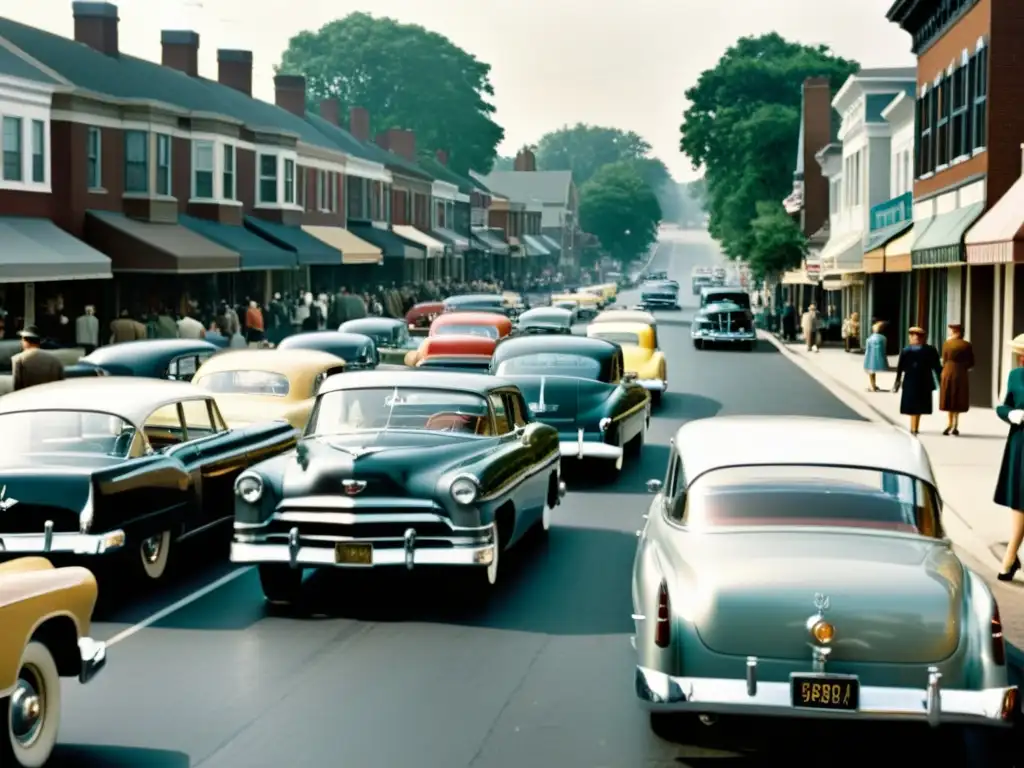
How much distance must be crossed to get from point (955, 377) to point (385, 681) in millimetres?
17506

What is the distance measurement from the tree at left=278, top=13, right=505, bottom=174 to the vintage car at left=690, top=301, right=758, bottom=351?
7461cm

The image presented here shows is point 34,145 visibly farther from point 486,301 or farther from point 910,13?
point 910,13

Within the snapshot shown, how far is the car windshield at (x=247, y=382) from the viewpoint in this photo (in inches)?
706

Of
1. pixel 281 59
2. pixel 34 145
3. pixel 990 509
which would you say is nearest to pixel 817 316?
pixel 34 145

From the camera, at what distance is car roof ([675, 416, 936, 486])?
9.37 metres

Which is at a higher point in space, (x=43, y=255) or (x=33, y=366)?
(x=43, y=255)

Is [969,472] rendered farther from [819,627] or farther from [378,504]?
[819,627]

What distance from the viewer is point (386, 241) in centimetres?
7806

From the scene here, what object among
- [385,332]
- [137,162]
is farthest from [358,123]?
[385,332]

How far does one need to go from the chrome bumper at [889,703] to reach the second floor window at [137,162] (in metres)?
40.9

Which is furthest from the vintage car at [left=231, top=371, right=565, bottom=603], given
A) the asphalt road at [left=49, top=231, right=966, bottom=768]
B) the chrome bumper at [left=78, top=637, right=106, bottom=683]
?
the chrome bumper at [left=78, top=637, right=106, bottom=683]

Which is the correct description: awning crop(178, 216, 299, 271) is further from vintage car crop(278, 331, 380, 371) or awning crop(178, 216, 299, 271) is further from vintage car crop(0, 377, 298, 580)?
vintage car crop(0, 377, 298, 580)

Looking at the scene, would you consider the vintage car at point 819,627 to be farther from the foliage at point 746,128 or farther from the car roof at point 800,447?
the foliage at point 746,128

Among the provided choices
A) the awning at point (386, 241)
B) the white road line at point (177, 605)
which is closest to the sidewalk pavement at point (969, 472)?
the white road line at point (177, 605)
